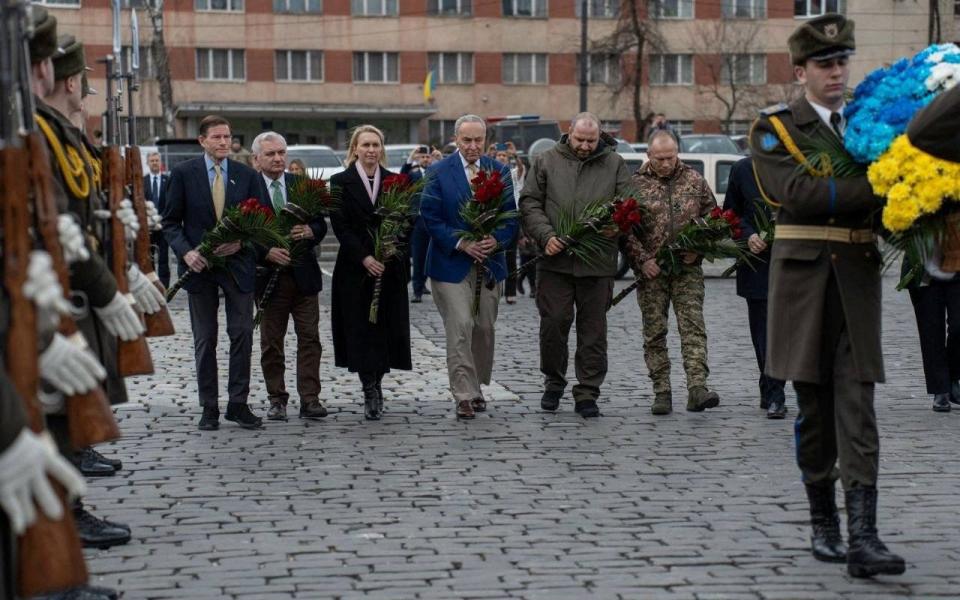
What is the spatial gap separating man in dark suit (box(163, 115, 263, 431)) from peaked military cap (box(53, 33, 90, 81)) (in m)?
3.49

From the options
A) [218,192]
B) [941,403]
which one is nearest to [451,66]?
[218,192]

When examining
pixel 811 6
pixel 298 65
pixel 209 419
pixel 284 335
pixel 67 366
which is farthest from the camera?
pixel 811 6

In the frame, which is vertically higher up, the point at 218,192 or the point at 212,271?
the point at 218,192

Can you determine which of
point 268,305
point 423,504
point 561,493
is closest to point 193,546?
point 423,504

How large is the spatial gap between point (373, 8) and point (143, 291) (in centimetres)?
6671

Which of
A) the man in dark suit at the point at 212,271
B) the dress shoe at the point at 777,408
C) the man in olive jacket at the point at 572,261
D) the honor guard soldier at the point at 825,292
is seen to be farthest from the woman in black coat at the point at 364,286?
the honor guard soldier at the point at 825,292

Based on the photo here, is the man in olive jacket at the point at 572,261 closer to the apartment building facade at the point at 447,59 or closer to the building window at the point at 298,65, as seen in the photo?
the apartment building facade at the point at 447,59

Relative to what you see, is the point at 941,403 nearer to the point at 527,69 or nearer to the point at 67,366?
the point at 67,366

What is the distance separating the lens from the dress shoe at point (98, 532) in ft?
23.4

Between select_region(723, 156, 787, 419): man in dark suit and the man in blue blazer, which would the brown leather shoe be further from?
select_region(723, 156, 787, 419): man in dark suit

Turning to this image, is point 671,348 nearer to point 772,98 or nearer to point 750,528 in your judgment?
point 750,528

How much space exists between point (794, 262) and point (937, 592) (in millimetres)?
1475

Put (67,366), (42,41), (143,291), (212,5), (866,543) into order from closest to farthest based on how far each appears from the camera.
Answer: (67,366) → (42,41) → (866,543) → (143,291) → (212,5)

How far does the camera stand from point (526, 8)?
243ft
